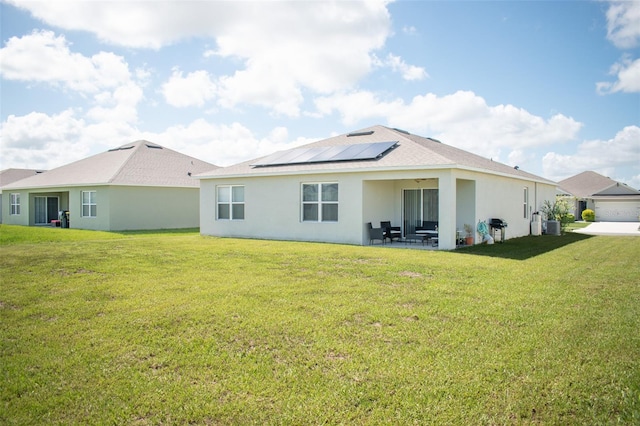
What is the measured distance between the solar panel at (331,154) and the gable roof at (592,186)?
35.5m

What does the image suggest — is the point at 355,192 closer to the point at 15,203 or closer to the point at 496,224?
the point at 496,224

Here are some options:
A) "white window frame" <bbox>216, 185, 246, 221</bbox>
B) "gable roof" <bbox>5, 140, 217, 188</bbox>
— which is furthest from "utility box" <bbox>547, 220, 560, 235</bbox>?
"gable roof" <bbox>5, 140, 217, 188</bbox>

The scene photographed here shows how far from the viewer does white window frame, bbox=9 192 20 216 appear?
3231cm

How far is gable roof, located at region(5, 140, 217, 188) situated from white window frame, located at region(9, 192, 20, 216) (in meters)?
1.12

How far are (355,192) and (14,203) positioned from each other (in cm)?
2888

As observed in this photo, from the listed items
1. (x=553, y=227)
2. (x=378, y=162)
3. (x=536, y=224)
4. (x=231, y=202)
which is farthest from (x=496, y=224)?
(x=231, y=202)

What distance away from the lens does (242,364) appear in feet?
15.9

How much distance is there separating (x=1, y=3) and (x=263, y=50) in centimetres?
807

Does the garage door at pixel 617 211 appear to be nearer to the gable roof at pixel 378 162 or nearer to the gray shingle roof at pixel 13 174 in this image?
the gable roof at pixel 378 162

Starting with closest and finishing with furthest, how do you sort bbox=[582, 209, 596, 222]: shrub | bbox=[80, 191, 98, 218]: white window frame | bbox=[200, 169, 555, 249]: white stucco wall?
bbox=[200, 169, 555, 249]: white stucco wall < bbox=[80, 191, 98, 218]: white window frame < bbox=[582, 209, 596, 222]: shrub

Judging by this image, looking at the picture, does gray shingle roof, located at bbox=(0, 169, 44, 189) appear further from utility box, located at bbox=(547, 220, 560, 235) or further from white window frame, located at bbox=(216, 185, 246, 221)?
utility box, located at bbox=(547, 220, 560, 235)

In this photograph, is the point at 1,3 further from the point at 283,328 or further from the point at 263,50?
the point at 283,328

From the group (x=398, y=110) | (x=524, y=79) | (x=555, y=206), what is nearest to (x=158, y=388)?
(x=524, y=79)

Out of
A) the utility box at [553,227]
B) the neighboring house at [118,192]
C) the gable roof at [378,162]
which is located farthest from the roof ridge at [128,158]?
the utility box at [553,227]
